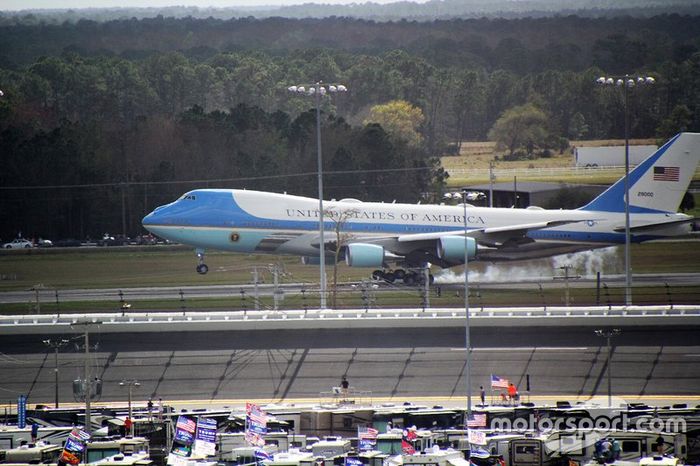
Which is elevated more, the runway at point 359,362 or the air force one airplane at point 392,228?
the air force one airplane at point 392,228

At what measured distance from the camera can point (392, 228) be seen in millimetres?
64500

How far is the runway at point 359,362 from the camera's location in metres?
44.5

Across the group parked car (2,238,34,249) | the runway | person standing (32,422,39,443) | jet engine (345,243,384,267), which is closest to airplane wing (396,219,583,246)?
jet engine (345,243,384,267)

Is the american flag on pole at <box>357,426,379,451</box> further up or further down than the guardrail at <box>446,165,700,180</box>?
further down

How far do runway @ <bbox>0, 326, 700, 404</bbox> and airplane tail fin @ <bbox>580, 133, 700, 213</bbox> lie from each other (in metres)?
20.6

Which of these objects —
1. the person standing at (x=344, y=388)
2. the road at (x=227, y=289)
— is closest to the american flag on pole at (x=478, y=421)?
the person standing at (x=344, y=388)

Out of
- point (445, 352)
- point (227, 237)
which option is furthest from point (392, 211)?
point (445, 352)

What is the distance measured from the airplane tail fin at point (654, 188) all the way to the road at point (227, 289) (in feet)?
15.6

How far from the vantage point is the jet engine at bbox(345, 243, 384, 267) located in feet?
201

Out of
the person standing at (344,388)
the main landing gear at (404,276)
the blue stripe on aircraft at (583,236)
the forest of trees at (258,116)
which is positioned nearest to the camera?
the person standing at (344,388)

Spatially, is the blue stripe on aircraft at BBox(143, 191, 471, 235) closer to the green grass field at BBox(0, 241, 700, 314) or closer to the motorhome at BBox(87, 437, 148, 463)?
the green grass field at BBox(0, 241, 700, 314)

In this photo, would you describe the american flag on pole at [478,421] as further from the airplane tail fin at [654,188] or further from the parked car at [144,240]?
the parked car at [144,240]

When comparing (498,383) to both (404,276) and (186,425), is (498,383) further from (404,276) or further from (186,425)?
(404,276)

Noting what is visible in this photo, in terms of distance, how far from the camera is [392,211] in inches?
2554
